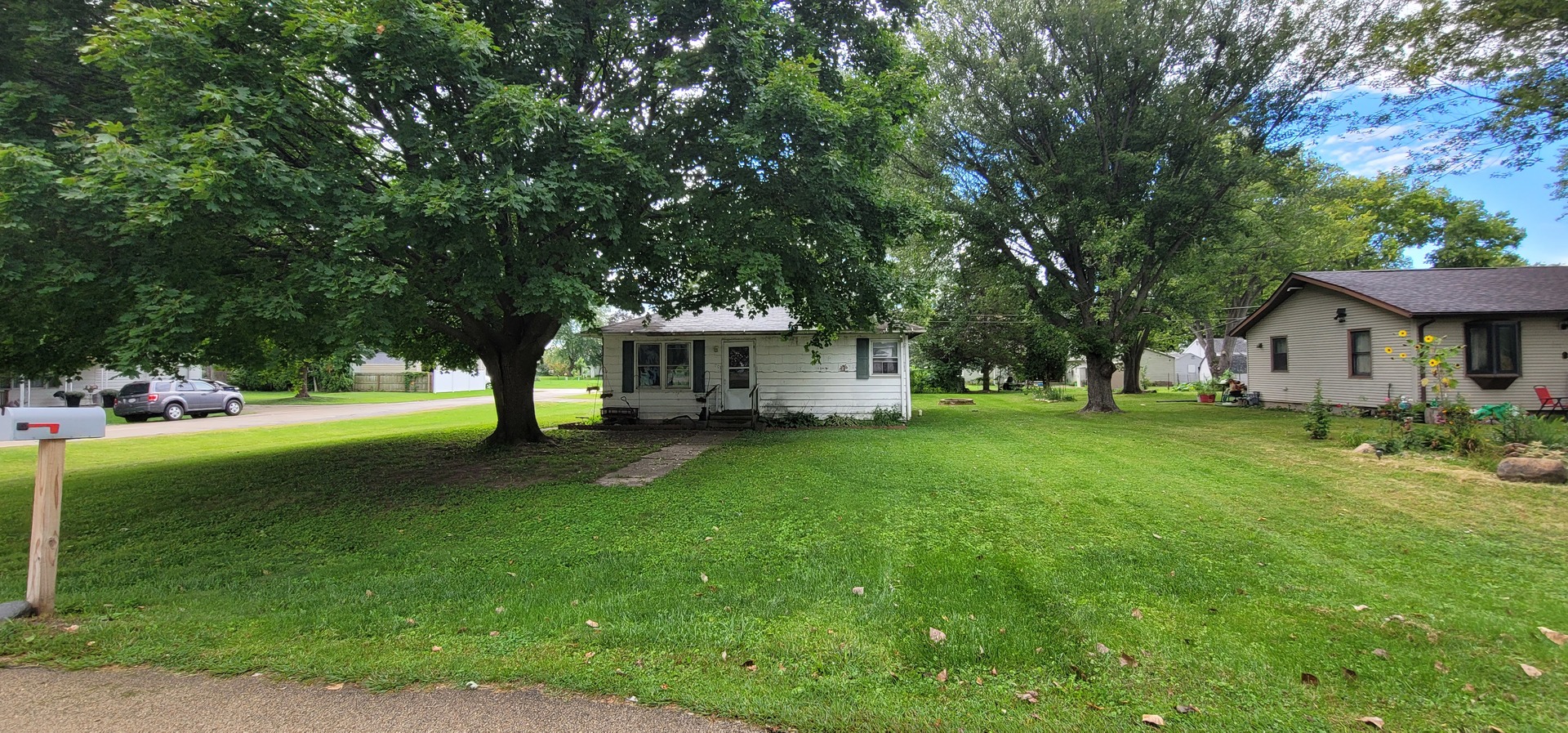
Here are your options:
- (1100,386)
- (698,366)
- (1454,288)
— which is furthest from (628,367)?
(1454,288)

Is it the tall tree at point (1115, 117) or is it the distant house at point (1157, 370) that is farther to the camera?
the distant house at point (1157, 370)

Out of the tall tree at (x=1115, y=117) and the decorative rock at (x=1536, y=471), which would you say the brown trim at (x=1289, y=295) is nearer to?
the tall tree at (x=1115, y=117)

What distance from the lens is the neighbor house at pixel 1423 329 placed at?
13789 mm

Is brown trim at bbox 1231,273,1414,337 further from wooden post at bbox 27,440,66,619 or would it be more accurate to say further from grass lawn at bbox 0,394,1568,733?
wooden post at bbox 27,440,66,619

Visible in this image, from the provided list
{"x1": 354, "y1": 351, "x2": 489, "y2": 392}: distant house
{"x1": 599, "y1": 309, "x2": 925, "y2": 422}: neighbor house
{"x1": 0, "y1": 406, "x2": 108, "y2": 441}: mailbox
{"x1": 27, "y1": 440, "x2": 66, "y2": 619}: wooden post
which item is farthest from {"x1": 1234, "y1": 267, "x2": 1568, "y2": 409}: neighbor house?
{"x1": 354, "y1": 351, "x2": 489, "y2": 392}: distant house

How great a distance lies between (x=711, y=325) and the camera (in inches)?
634

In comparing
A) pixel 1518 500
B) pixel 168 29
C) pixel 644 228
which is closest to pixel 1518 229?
pixel 1518 500

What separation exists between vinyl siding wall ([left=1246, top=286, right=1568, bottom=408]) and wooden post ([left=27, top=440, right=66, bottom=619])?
1807 cm

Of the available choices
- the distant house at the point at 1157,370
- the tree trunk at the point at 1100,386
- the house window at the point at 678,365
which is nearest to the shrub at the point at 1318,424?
the tree trunk at the point at 1100,386

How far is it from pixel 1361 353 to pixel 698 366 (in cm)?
1659

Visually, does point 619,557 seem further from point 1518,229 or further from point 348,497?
point 1518,229

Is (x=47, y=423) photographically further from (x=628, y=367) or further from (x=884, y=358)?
(x=884, y=358)

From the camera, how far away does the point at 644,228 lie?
8.27 metres

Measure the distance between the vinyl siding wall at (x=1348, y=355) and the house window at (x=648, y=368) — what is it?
16187 millimetres
